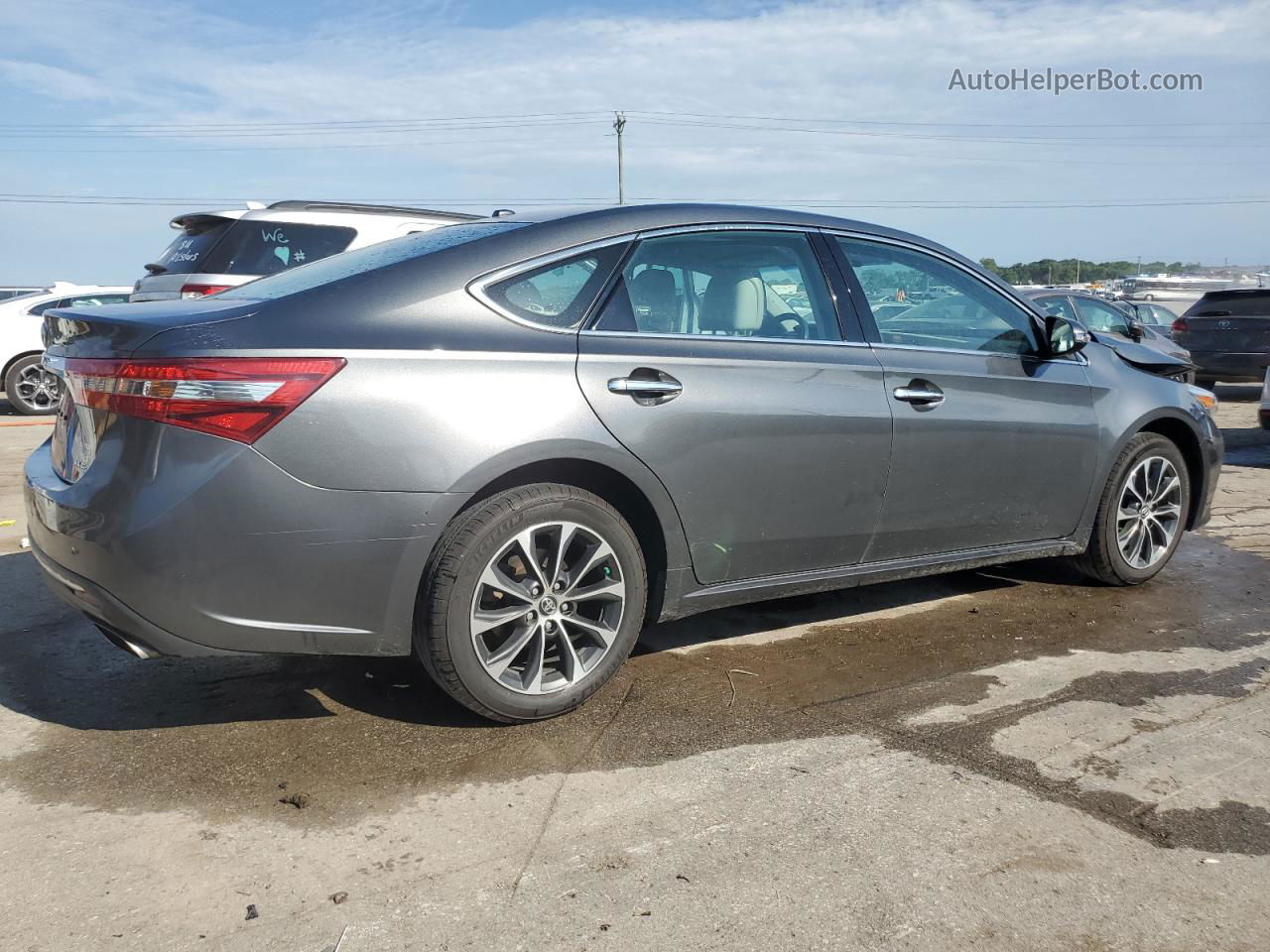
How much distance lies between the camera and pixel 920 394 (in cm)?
420

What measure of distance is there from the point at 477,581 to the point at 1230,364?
14.8 metres

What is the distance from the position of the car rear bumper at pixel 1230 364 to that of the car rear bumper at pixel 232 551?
582 inches

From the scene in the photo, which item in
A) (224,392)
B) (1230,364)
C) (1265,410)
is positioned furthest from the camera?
(1230,364)

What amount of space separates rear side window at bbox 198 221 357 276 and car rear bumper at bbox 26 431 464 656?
6.36 meters

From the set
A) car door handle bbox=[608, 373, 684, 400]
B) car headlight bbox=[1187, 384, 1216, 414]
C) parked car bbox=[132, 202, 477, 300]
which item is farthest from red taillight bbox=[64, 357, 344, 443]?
parked car bbox=[132, 202, 477, 300]

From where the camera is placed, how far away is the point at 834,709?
12.0ft

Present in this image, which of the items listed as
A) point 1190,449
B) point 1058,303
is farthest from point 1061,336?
point 1058,303

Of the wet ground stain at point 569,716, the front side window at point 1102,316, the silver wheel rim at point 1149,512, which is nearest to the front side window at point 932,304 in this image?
the silver wheel rim at point 1149,512

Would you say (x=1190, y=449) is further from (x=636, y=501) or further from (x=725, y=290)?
(x=636, y=501)

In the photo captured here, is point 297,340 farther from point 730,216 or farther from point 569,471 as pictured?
point 730,216

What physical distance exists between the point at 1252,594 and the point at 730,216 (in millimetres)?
3095

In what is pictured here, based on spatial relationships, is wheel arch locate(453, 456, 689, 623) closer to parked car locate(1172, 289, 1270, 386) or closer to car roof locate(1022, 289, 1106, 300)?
car roof locate(1022, 289, 1106, 300)

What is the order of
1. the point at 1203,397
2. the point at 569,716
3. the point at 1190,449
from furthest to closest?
1. the point at 1203,397
2. the point at 1190,449
3. the point at 569,716

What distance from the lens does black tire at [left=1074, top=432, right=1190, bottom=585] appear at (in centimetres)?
500
